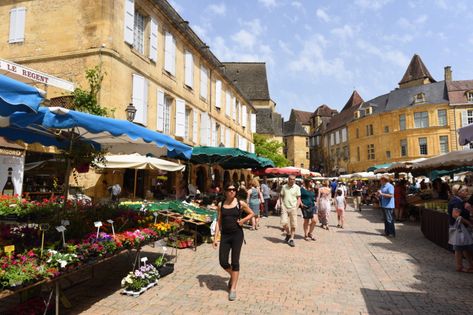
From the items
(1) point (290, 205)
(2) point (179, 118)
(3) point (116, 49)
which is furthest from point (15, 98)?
(2) point (179, 118)

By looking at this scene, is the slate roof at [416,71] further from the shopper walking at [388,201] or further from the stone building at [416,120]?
the shopper walking at [388,201]

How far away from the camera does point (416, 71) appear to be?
49875 millimetres

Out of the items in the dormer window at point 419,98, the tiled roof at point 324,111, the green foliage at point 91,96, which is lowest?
the green foliage at point 91,96

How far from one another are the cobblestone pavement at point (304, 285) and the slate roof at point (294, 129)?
2438 inches

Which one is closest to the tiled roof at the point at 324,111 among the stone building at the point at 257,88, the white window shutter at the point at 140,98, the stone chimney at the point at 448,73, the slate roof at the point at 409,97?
the slate roof at the point at 409,97

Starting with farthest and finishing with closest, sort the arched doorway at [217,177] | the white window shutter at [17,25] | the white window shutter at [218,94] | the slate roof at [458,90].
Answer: the slate roof at [458,90] → the arched doorway at [217,177] → the white window shutter at [218,94] → the white window shutter at [17,25]

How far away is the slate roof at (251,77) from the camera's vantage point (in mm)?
48250

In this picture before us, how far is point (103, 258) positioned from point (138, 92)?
9.71m

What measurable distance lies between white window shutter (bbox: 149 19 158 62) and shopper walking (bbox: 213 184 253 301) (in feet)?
35.2

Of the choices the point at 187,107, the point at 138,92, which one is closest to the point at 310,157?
the point at 187,107

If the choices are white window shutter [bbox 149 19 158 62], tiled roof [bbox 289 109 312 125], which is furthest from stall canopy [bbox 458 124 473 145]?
tiled roof [bbox 289 109 312 125]

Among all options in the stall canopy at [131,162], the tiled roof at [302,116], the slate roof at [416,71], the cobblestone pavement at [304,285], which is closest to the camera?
the cobblestone pavement at [304,285]

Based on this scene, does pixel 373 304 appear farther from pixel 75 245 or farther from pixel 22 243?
pixel 22 243

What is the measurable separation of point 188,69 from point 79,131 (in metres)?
13.3
